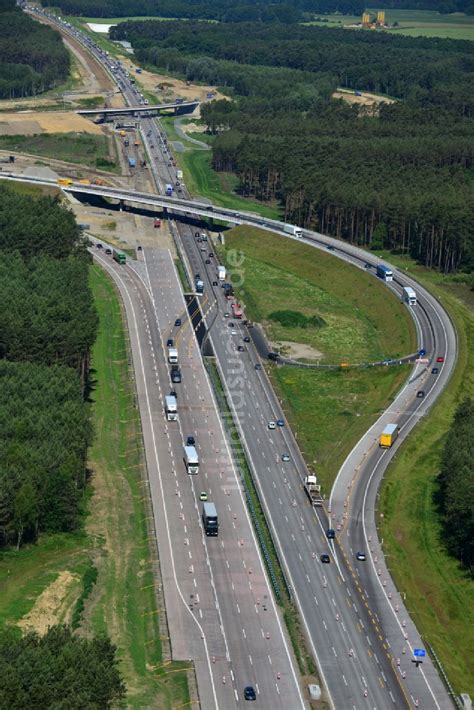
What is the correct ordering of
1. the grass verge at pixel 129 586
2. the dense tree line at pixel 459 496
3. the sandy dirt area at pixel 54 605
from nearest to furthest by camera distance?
the grass verge at pixel 129 586, the sandy dirt area at pixel 54 605, the dense tree line at pixel 459 496

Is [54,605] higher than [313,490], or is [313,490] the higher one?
[54,605]

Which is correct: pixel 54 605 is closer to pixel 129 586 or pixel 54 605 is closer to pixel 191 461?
pixel 129 586

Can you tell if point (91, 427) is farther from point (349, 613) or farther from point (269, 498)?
point (349, 613)

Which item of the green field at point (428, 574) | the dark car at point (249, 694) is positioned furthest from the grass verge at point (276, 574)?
the green field at point (428, 574)

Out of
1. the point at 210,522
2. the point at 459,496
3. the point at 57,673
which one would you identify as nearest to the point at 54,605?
the point at 210,522

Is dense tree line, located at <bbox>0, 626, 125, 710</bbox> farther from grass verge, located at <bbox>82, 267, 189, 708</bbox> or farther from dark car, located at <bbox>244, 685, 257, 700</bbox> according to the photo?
A: dark car, located at <bbox>244, 685, 257, 700</bbox>

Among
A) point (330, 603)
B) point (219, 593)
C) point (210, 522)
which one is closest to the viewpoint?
point (219, 593)

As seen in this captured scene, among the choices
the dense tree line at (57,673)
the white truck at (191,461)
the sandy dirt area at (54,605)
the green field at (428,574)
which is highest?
the dense tree line at (57,673)

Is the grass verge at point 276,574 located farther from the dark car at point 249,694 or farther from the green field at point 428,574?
the green field at point 428,574
